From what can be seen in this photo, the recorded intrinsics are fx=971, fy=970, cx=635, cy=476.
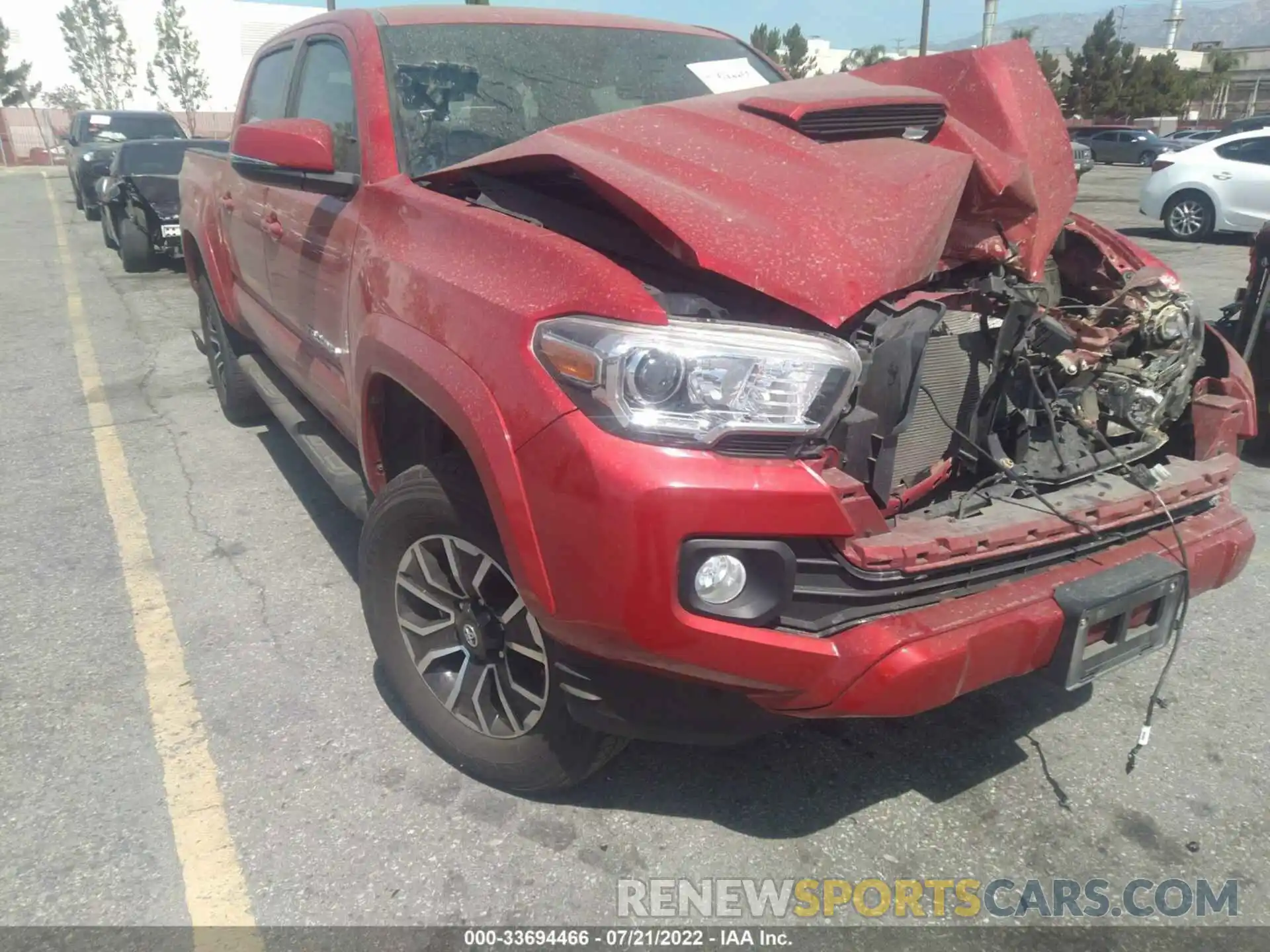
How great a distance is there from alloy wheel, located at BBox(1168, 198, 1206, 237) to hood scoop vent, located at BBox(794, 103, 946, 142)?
43.5 ft

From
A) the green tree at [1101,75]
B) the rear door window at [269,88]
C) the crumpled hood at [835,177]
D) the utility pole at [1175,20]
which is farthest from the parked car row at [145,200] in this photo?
the utility pole at [1175,20]

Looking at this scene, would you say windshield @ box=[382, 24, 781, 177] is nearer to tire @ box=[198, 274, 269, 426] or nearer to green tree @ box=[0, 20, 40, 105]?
tire @ box=[198, 274, 269, 426]

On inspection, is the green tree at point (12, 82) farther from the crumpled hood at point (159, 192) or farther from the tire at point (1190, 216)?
the tire at point (1190, 216)

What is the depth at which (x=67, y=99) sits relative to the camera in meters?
51.2

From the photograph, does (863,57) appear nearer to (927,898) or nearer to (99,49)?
(99,49)

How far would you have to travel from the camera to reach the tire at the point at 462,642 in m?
2.36

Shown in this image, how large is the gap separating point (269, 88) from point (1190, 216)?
13.3 m

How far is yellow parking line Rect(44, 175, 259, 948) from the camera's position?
2248mm

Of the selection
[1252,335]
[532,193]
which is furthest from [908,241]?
[1252,335]

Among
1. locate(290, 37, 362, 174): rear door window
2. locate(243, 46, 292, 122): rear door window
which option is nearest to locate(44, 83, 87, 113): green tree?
locate(243, 46, 292, 122): rear door window

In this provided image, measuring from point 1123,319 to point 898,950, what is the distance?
187cm

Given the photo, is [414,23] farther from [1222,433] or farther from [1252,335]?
[1252,335]

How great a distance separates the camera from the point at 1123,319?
2.85 metres

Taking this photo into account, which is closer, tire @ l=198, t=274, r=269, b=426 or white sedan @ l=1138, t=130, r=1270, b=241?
tire @ l=198, t=274, r=269, b=426
